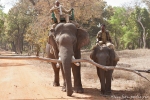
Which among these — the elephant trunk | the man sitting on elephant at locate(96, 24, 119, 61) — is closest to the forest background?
the man sitting on elephant at locate(96, 24, 119, 61)

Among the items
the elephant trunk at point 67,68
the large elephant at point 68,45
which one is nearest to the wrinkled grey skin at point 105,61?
the large elephant at point 68,45

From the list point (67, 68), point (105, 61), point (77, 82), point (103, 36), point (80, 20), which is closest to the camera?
point (67, 68)

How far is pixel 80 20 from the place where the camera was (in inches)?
1137

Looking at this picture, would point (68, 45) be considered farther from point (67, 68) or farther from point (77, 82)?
point (77, 82)

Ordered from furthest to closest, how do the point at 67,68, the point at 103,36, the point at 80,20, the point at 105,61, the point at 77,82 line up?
the point at 80,20
the point at 103,36
the point at 77,82
the point at 105,61
the point at 67,68

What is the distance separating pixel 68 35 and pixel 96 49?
1.47 m

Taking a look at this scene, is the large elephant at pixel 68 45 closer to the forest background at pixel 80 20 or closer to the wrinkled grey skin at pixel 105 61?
the wrinkled grey skin at pixel 105 61

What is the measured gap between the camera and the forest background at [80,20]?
25.9 metres

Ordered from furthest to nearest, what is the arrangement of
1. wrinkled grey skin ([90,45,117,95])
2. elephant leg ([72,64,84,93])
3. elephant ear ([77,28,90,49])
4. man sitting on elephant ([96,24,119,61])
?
man sitting on elephant ([96,24,119,61]) → elephant ear ([77,28,90,49]) → elephant leg ([72,64,84,93]) → wrinkled grey skin ([90,45,117,95])

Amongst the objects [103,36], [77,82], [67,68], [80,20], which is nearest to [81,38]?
[103,36]

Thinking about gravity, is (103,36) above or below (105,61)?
above

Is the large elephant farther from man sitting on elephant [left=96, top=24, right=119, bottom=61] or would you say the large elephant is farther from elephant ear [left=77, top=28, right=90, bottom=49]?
man sitting on elephant [left=96, top=24, right=119, bottom=61]

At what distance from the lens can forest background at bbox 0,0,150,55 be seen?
2594cm

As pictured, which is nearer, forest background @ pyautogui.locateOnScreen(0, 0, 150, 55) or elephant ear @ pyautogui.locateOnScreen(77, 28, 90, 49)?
elephant ear @ pyautogui.locateOnScreen(77, 28, 90, 49)
